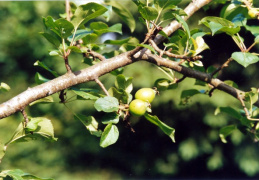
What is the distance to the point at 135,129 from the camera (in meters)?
3.56

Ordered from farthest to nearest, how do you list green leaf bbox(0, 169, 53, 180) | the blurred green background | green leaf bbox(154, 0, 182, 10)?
the blurred green background → green leaf bbox(154, 0, 182, 10) → green leaf bbox(0, 169, 53, 180)

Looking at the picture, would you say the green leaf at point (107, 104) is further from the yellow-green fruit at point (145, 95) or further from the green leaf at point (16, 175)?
the green leaf at point (16, 175)

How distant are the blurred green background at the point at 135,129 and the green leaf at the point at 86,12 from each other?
2386mm

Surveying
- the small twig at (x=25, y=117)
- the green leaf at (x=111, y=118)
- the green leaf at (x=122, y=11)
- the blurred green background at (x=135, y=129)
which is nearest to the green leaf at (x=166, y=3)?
the green leaf at (x=122, y=11)

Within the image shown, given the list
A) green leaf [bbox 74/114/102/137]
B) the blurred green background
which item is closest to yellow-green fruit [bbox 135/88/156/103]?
green leaf [bbox 74/114/102/137]

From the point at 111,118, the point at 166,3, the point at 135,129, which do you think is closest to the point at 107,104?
the point at 111,118

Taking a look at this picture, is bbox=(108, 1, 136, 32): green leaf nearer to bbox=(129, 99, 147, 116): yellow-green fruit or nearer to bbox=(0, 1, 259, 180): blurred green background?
bbox=(129, 99, 147, 116): yellow-green fruit

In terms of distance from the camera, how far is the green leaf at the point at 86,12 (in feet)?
2.01

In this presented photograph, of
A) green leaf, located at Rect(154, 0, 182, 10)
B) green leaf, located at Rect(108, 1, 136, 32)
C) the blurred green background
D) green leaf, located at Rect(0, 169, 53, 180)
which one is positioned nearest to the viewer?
green leaf, located at Rect(0, 169, 53, 180)

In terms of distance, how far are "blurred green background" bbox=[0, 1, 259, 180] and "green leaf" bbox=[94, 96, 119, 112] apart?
2443mm

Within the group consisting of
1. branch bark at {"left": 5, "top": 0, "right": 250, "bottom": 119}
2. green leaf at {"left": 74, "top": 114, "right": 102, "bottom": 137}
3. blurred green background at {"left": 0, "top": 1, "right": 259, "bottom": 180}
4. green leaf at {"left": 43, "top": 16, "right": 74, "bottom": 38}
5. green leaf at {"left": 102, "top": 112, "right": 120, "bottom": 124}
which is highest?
green leaf at {"left": 43, "top": 16, "right": 74, "bottom": 38}

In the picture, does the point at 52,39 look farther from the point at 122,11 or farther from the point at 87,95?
the point at 122,11

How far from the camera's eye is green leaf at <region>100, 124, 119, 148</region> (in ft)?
1.99

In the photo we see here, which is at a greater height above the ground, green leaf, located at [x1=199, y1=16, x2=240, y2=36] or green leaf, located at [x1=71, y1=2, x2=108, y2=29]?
green leaf, located at [x1=71, y1=2, x2=108, y2=29]
